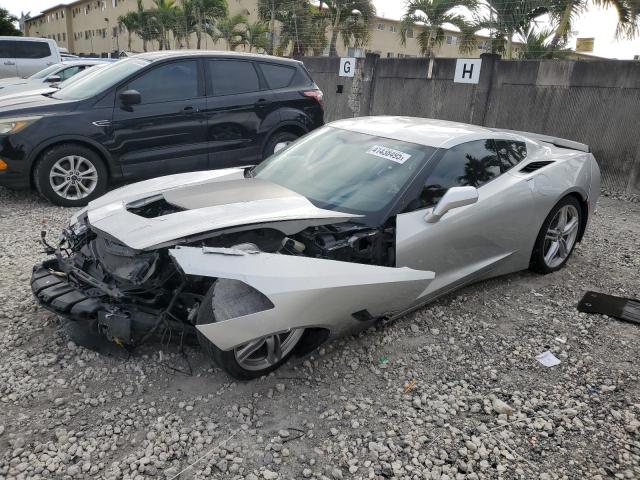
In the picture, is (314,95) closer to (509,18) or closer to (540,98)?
(540,98)

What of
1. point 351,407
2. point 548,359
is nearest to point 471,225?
point 548,359

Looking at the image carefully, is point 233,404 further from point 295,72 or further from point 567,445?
point 295,72

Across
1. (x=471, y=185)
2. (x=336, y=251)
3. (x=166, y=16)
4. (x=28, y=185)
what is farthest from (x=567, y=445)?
(x=166, y=16)

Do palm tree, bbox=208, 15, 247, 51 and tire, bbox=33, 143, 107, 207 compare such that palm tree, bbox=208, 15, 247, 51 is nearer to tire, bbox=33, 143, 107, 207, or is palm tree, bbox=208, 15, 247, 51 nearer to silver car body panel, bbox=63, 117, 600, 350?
tire, bbox=33, 143, 107, 207

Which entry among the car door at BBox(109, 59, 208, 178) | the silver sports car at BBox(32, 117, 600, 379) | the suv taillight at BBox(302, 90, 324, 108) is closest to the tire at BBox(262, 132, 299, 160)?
the suv taillight at BBox(302, 90, 324, 108)

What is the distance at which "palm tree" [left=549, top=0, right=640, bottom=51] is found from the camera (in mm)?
10953

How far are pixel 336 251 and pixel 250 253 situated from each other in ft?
1.83

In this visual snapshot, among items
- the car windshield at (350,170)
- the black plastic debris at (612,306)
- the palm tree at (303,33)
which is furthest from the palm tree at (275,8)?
the black plastic debris at (612,306)

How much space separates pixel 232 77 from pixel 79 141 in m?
2.10

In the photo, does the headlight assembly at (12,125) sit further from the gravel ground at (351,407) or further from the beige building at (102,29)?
the beige building at (102,29)

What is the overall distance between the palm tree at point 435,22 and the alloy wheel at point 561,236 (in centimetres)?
739

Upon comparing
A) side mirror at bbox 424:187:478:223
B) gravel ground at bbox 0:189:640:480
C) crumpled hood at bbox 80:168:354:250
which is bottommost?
gravel ground at bbox 0:189:640:480

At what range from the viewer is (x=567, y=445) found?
2.55 metres

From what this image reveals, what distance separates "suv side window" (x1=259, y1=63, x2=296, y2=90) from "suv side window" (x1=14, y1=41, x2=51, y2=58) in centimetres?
1261
